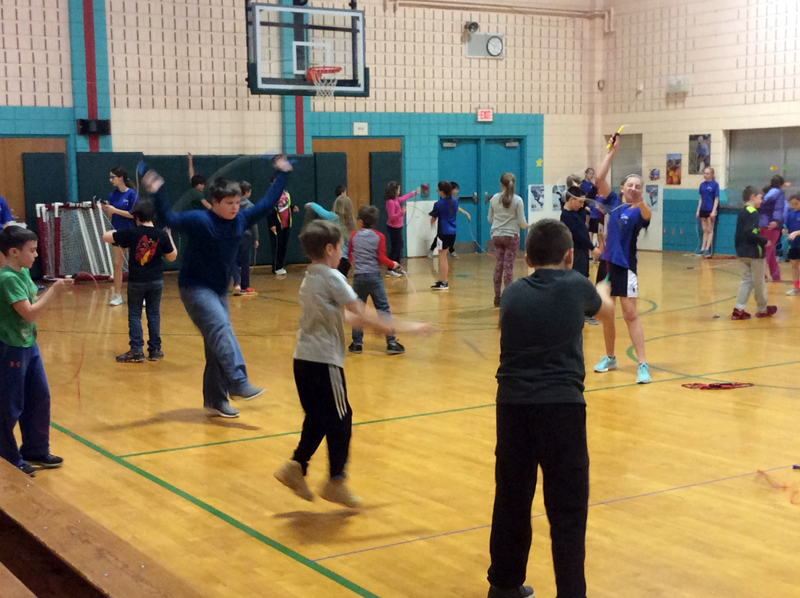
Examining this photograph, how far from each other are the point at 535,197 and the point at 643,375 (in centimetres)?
1494

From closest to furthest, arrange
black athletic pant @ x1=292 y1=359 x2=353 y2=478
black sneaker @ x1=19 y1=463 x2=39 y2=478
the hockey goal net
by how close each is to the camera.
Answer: black athletic pant @ x1=292 y1=359 x2=353 y2=478 < black sneaker @ x1=19 y1=463 x2=39 y2=478 < the hockey goal net

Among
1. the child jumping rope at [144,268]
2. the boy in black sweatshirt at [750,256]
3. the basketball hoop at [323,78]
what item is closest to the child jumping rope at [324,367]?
the child jumping rope at [144,268]

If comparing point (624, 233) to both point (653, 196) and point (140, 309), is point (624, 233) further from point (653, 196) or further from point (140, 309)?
point (653, 196)

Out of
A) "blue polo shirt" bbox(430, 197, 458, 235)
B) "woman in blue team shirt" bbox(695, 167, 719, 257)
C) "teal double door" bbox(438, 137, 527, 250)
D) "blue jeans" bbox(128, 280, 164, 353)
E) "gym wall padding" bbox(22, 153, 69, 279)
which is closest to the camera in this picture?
"blue jeans" bbox(128, 280, 164, 353)

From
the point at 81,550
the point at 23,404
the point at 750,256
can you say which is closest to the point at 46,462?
the point at 23,404

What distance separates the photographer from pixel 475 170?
22.2 m

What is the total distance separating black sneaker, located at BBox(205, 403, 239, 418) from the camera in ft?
24.8

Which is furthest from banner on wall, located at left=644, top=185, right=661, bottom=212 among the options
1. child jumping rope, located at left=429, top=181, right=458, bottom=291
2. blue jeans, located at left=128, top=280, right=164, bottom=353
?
blue jeans, located at left=128, top=280, right=164, bottom=353

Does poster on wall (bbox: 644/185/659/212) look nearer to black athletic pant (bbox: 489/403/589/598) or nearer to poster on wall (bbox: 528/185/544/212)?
poster on wall (bbox: 528/185/544/212)

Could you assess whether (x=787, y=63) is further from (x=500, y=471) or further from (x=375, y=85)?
(x=500, y=471)

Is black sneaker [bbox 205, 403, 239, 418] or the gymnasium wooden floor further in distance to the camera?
black sneaker [bbox 205, 403, 239, 418]

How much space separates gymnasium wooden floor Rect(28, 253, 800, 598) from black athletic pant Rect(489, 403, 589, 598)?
41 cm

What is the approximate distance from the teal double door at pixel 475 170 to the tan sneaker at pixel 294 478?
16.6 metres

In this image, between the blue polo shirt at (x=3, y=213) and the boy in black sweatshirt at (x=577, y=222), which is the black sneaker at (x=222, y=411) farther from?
the blue polo shirt at (x=3, y=213)
